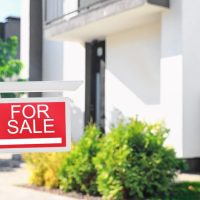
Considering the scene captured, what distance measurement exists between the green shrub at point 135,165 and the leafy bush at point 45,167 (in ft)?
3.52

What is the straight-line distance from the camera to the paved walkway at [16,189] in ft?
22.7

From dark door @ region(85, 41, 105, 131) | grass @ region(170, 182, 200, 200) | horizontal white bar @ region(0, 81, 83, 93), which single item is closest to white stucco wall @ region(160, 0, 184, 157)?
grass @ region(170, 182, 200, 200)

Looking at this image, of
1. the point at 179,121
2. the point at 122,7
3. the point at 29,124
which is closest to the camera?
the point at 29,124

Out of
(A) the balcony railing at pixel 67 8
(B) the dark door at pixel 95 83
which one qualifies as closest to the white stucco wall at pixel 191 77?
(A) the balcony railing at pixel 67 8

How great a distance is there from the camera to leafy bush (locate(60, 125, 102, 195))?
7055mm

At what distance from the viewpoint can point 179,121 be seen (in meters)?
8.75

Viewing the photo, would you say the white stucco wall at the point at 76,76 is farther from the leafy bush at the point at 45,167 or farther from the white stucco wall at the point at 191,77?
the leafy bush at the point at 45,167

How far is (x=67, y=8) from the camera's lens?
13.4 meters

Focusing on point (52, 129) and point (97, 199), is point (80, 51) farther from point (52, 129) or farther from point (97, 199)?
point (52, 129)

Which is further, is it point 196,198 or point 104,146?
point 104,146

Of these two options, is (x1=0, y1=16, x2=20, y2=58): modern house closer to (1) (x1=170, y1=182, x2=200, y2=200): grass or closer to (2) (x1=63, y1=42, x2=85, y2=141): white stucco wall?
(2) (x1=63, y1=42, x2=85, y2=141): white stucco wall

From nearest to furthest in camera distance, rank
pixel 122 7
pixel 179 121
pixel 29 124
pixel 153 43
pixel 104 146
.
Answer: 1. pixel 29 124
2. pixel 104 146
3. pixel 179 121
4. pixel 122 7
5. pixel 153 43

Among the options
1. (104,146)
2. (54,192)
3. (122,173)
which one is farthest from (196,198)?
(54,192)

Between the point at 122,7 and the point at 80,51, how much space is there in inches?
169
